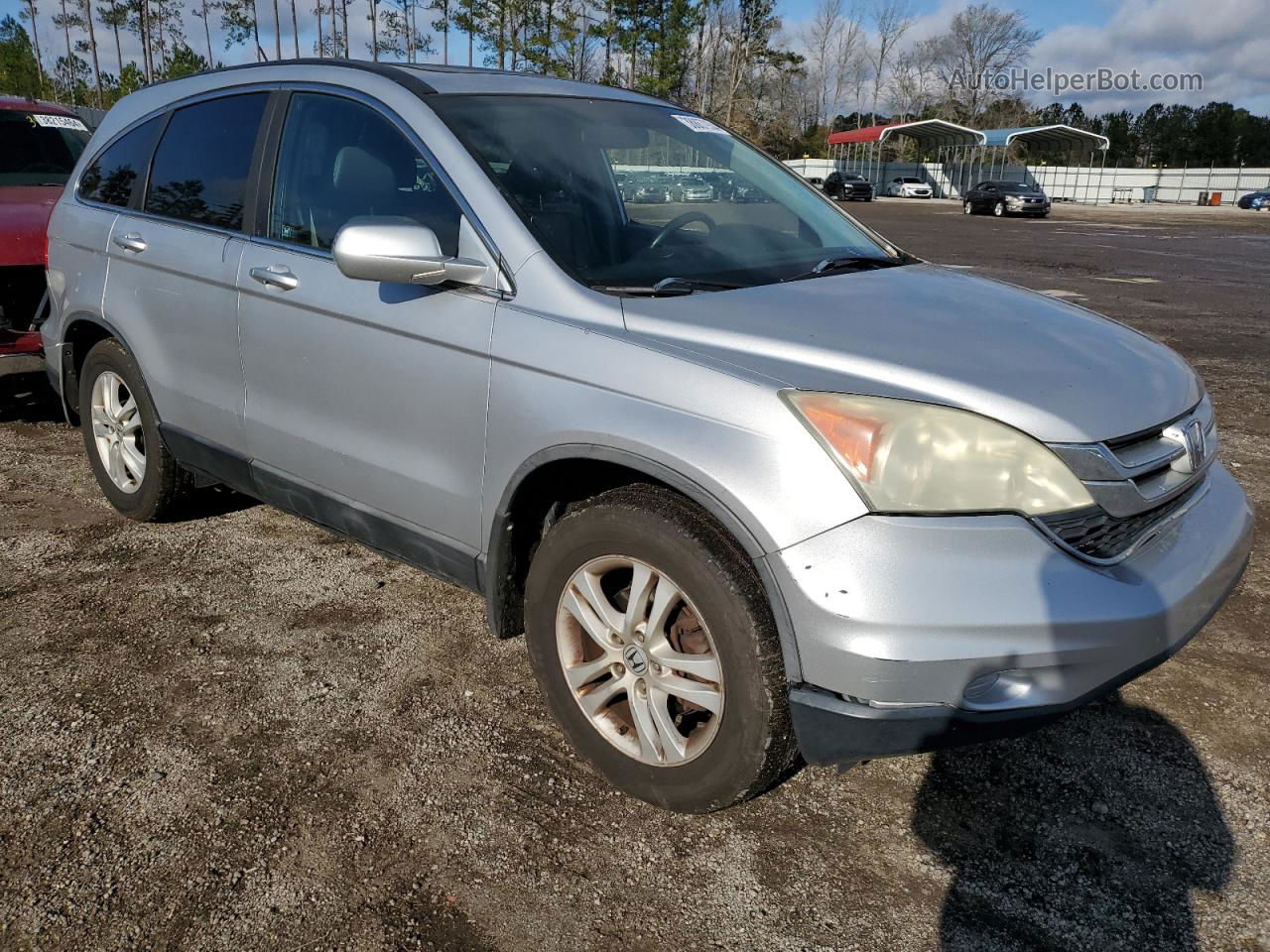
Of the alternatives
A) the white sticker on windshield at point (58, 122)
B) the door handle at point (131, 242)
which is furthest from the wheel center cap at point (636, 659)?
the white sticker on windshield at point (58, 122)

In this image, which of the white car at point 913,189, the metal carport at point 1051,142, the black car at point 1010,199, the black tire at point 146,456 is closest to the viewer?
the black tire at point 146,456

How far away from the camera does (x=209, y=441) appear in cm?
385

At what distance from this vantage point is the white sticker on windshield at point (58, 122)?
7469 millimetres

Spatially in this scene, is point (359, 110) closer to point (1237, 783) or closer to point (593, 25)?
point (1237, 783)

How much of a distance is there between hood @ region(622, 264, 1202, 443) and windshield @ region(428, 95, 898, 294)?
0.23m

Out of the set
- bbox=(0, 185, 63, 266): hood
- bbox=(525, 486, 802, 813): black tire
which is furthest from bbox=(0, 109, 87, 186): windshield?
bbox=(525, 486, 802, 813): black tire

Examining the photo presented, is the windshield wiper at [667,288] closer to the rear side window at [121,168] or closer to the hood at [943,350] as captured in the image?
the hood at [943,350]

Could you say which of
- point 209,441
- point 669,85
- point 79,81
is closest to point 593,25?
point 669,85

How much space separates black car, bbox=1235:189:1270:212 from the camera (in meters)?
48.9

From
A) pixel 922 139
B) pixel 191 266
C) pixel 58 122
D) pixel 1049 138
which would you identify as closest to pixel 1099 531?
pixel 191 266

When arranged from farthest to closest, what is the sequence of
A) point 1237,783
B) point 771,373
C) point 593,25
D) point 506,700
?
point 593,25 < point 506,700 < point 1237,783 < point 771,373

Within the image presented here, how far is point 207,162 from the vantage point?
3.86 metres

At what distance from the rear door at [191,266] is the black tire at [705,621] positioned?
5.56ft

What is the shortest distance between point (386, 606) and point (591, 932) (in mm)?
1871
